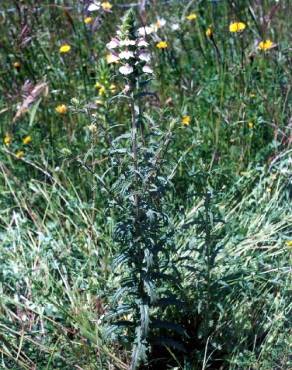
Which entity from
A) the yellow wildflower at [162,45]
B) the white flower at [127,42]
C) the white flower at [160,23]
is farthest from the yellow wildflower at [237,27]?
the white flower at [127,42]

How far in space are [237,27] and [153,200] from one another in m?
1.47

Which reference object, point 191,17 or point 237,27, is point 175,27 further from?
point 237,27

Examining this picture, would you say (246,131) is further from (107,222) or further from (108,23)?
(108,23)

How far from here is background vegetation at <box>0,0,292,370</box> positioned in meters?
2.28

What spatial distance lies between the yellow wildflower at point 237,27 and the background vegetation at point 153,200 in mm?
31

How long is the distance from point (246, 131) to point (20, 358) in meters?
1.43

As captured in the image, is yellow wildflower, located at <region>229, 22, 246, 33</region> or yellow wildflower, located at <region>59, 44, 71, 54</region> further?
yellow wildflower, located at <region>59, 44, 71, 54</region>

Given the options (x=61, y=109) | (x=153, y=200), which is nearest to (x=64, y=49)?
(x=61, y=109)

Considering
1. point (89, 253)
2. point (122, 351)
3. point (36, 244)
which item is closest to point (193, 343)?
point (122, 351)

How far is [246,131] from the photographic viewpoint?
326cm

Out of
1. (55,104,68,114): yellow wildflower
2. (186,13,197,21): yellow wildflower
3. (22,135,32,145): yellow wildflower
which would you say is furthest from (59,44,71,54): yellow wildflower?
(186,13,197,21): yellow wildflower

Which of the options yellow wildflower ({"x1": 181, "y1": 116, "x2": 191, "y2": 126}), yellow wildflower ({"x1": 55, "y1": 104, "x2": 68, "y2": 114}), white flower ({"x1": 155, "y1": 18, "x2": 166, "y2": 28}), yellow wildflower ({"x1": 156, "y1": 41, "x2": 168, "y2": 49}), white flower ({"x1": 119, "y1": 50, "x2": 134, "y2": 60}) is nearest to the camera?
white flower ({"x1": 119, "y1": 50, "x2": 134, "y2": 60})

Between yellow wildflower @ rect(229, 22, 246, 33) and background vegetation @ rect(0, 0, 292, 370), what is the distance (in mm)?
31

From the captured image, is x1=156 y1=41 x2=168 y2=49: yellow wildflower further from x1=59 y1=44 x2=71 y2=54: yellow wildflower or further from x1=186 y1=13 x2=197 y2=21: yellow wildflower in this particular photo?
x1=59 y1=44 x2=71 y2=54: yellow wildflower
